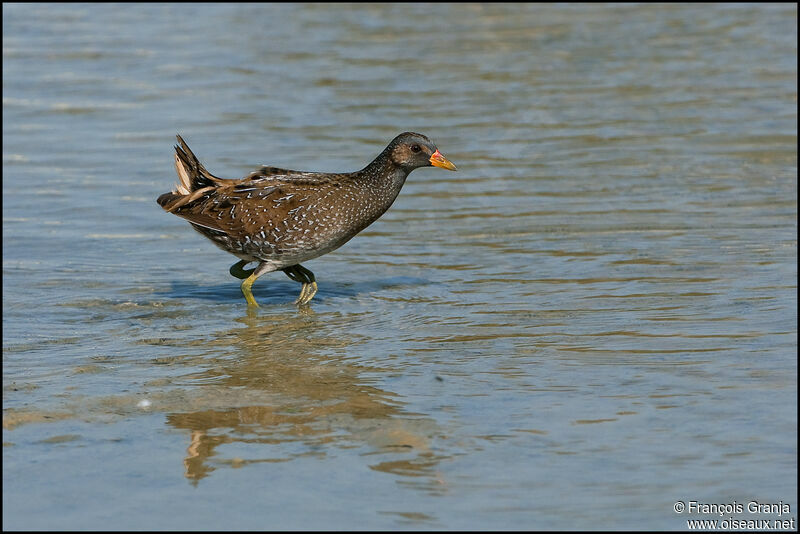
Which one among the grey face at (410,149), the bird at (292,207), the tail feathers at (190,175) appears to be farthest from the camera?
the tail feathers at (190,175)

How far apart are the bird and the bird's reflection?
0.87 m

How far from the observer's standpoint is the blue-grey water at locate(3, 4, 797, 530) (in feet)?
17.7

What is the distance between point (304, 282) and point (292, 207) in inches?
25.4

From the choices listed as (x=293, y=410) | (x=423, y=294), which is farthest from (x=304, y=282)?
Answer: (x=293, y=410)

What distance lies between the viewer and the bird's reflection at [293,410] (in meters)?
5.70

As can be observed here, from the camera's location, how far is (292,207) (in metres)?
8.87

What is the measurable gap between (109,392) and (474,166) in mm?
6505

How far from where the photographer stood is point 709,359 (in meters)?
7.02

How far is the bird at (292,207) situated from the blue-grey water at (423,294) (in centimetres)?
41

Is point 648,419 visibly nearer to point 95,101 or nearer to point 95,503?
point 95,503

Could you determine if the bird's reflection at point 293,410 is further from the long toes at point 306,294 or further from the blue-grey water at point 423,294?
the long toes at point 306,294

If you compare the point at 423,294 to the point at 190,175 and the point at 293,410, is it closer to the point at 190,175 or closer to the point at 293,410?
the point at 190,175

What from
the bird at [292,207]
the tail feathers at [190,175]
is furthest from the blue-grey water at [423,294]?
the tail feathers at [190,175]

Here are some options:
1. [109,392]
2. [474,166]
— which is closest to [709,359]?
[109,392]
